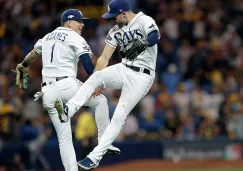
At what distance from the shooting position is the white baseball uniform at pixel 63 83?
443 inches

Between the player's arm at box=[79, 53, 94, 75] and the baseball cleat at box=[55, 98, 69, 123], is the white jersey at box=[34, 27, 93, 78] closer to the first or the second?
the player's arm at box=[79, 53, 94, 75]

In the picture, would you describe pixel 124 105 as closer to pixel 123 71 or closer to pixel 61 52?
pixel 123 71

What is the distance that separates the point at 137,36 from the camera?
10.9 m

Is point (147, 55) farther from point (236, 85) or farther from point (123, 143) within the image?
point (236, 85)

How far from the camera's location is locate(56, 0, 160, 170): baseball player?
1059 cm

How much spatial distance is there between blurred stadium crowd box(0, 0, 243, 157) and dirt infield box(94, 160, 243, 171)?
67 cm

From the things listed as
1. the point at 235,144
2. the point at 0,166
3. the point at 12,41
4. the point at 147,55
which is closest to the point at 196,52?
the point at 235,144

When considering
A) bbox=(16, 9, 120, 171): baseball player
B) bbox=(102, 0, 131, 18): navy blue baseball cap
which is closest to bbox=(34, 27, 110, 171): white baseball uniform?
bbox=(16, 9, 120, 171): baseball player

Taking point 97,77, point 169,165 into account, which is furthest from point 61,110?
point 169,165

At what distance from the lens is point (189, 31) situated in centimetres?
2255

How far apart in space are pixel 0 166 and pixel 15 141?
70 cm

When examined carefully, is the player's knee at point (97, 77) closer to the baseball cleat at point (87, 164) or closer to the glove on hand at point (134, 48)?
the glove on hand at point (134, 48)

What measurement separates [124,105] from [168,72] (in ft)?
33.7

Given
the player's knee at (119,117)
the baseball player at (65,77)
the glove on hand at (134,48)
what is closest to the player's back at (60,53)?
the baseball player at (65,77)
